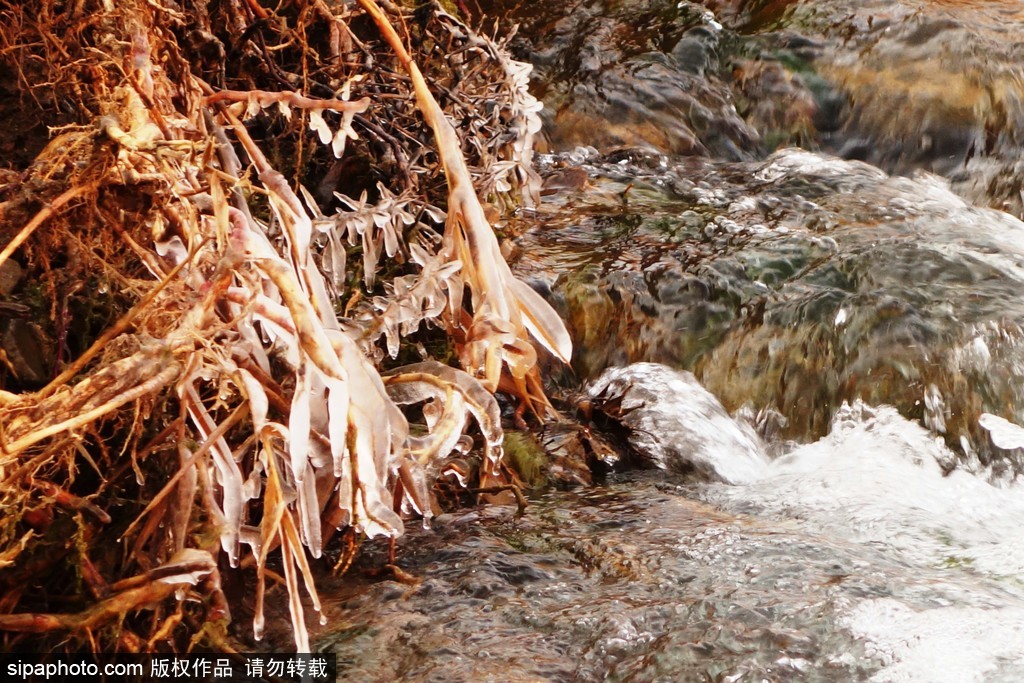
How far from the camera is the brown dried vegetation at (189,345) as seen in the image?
1934 mm

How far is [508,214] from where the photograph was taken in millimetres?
4105

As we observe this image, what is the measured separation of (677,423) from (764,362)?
1.53 ft

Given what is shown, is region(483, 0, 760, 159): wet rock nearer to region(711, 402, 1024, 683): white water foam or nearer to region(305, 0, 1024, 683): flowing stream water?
region(305, 0, 1024, 683): flowing stream water

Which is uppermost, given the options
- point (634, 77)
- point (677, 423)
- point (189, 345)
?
point (634, 77)

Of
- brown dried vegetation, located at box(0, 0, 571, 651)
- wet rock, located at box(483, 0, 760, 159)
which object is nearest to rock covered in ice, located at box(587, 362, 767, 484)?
brown dried vegetation, located at box(0, 0, 571, 651)

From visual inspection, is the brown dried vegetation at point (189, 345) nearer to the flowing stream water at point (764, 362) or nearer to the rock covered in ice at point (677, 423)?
the flowing stream water at point (764, 362)

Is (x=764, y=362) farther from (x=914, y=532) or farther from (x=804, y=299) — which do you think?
(x=914, y=532)

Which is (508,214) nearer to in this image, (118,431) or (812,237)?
(812,237)

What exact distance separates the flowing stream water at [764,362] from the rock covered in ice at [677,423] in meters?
0.01

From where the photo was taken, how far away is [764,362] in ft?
11.6

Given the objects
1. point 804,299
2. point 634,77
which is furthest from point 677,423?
point 634,77

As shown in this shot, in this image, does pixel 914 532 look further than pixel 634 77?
No

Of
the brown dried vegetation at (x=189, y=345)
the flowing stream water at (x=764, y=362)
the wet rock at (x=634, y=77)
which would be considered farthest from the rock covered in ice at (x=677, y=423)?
the wet rock at (x=634, y=77)

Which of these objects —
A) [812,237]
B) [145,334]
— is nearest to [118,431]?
[145,334]
